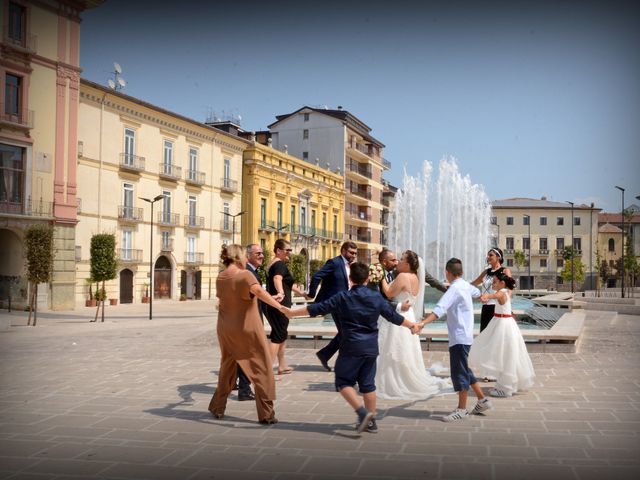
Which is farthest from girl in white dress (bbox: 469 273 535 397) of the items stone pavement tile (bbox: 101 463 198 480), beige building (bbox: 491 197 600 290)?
beige building (bbox: 491 197 600 290)

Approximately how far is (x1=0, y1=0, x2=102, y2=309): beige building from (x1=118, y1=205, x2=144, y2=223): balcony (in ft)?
30.8

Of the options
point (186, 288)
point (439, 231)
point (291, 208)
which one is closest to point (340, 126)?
point (291, 208)

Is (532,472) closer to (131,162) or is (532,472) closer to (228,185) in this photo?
(131,162)

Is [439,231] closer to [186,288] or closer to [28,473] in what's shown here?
[186,288]

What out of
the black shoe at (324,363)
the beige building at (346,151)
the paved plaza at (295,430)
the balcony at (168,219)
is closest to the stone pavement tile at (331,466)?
the paved plaza at (295,430)

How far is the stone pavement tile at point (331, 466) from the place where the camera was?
5.18 metres

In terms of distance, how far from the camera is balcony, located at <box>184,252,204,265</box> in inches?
1799

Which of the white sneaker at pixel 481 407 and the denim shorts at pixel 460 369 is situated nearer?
the denim shorts at pixel 460 369

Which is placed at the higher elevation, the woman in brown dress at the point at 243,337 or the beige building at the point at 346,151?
the beige building at the point at 346,151

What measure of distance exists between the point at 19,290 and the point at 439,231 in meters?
35.5

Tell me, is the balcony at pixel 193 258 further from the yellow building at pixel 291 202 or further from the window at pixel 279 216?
the window at pixel 279 216

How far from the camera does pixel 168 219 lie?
144 feet

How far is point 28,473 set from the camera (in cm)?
515

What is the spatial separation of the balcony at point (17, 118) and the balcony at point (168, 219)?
16.0 m
